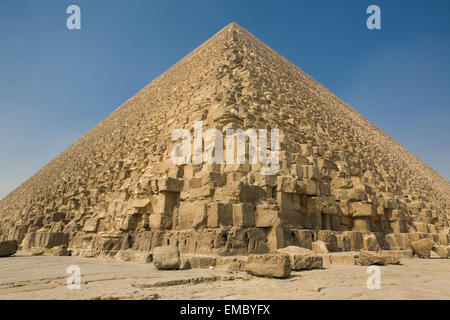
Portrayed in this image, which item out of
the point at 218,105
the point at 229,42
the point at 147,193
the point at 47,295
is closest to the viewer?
the point at 47,295

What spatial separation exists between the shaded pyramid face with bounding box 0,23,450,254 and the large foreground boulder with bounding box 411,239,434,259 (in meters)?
0.93

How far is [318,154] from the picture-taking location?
8617mm

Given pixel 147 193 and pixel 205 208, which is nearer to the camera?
pixel 205 208

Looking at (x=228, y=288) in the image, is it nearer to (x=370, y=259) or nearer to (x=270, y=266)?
(x=270, y=266)

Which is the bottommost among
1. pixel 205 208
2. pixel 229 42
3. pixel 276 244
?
pixel 276 244

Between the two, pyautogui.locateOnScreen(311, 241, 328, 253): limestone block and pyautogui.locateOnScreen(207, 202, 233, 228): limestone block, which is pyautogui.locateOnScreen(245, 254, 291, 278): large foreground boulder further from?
pyautogui.locateOnScreen(311, 241, 328, 253): limestone block

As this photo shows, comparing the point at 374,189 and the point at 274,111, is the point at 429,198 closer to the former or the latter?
the point at 374,189

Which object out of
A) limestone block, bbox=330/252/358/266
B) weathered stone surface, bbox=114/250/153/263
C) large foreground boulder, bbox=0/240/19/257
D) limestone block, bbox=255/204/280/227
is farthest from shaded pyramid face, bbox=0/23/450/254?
large foreground boulder, bbox=0/240/19/257

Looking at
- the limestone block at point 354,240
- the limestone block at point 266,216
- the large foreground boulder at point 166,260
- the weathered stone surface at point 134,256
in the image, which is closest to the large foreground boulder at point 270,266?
the large foreground boulder at point 166,260

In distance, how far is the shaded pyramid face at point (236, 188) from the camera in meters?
5.54

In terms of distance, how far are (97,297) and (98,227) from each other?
22.5ft

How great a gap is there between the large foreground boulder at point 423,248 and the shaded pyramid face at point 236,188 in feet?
3.04

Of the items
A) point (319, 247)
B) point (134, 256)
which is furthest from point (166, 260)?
point (319, 247)
